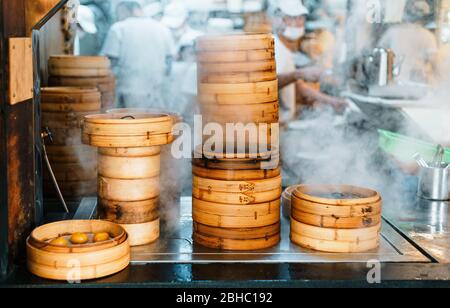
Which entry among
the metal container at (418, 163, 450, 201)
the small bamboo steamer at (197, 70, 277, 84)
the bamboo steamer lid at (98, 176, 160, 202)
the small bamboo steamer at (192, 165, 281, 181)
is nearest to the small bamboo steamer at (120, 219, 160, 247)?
the bamboo steamer lid at (98, 176, 160, 202)

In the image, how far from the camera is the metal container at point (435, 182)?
4070 mm

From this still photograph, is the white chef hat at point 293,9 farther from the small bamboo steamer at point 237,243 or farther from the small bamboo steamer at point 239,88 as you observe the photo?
the small bamboo steamer at point 237,243

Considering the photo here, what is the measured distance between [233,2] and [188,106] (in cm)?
417

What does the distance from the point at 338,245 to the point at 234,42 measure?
4.10 ft

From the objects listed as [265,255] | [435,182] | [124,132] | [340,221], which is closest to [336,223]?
[340,221]

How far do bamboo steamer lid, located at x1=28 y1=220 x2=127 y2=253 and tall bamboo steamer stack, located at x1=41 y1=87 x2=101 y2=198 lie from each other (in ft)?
4.12

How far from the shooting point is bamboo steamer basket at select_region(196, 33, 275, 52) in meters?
3.42

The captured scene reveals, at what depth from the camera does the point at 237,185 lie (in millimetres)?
3051

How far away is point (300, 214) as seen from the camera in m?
3.13

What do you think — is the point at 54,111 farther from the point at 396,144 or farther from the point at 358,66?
the point at 358,66

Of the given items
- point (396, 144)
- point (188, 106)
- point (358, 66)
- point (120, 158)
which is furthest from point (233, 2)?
point (120, 158)

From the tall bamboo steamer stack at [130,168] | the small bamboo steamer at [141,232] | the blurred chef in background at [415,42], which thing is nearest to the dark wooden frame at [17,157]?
the tall bamboo steamer stack at [130,168]

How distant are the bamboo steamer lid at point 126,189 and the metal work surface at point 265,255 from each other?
0.87ft

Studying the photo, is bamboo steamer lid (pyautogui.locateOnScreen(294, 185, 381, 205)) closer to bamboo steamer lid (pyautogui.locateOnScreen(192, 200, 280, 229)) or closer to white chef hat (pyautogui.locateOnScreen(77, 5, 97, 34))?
bamboo steamer lid (pyautogui.locateOnScreen(192, 200, 280, 229))
